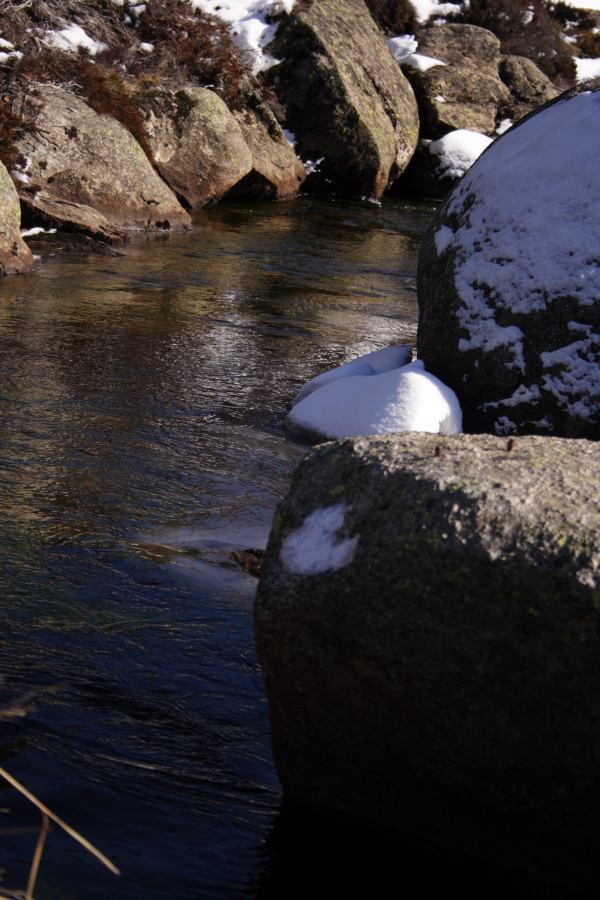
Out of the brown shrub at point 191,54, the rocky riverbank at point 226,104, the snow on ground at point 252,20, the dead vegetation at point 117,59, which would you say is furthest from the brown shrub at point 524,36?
the brown shrub at point 191,54

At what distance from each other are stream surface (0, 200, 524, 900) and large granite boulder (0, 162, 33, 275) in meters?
0.23

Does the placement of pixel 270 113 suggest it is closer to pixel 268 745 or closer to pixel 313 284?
pixel 313 284

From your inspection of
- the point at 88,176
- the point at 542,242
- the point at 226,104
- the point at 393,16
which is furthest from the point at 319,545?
the point at 393,16

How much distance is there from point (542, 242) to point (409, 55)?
17.0 m

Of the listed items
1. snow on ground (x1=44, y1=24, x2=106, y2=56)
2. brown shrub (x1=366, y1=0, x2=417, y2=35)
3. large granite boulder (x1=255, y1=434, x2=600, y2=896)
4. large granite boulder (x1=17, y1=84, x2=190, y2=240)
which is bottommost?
large granite boulder (x1=255, y1=434, x2=600, y2=896)

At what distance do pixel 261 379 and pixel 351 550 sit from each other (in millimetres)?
5215

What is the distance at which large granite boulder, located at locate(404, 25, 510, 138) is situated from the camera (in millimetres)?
20422

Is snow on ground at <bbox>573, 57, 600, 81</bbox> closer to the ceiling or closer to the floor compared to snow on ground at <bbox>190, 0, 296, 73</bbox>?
closer to the ceiling

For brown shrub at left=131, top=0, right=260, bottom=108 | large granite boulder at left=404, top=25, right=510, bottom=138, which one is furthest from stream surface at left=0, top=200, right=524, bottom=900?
large granite boulder at left=404, top=25, right=510, bottom=138

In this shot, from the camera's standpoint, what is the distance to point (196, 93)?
613 inches

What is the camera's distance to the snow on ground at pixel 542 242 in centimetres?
571

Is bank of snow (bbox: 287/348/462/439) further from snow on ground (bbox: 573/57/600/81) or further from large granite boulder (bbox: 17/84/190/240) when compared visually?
snow on ground (bbox: 573/57/600/81)

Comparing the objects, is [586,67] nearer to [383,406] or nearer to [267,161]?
[267,161]

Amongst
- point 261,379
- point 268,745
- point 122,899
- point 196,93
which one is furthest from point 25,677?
point 196,93
